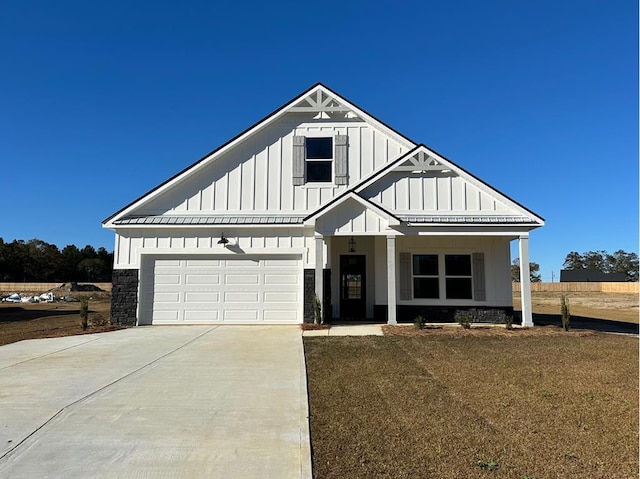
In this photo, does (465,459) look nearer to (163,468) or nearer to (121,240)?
(163,468)

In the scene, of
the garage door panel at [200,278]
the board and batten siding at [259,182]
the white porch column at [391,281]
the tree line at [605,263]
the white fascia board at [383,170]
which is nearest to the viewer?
the white porch column at [391,281]

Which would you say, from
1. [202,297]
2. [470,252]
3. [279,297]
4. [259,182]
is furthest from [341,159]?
[202,297]

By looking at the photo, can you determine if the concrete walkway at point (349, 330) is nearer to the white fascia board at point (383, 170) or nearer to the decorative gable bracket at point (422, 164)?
the white fascia board at point (383, 170)

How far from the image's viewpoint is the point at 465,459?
12.6 feet

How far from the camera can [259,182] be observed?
14844 mm

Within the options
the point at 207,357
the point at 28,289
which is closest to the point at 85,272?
the point at 28,289

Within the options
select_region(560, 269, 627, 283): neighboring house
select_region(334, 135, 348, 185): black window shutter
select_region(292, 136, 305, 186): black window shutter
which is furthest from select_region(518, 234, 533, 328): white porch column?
select_region(560, 269, 627, 283): neighboring house

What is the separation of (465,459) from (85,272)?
86493mm

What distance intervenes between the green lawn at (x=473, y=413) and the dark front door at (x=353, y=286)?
6.10 meters

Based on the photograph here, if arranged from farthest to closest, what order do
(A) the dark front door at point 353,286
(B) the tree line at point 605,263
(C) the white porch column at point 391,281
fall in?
(B) the tree line at point 605,263 < (A) the dark front door at point 353,286 < (C) the white porch column at point 391,281

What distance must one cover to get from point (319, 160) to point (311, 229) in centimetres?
254

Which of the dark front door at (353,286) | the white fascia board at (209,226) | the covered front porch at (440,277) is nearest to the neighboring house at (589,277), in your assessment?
the covered front porch at (440,277)

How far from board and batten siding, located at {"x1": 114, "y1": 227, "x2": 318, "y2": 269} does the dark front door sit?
1.86 m

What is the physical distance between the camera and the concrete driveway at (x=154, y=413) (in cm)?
383
